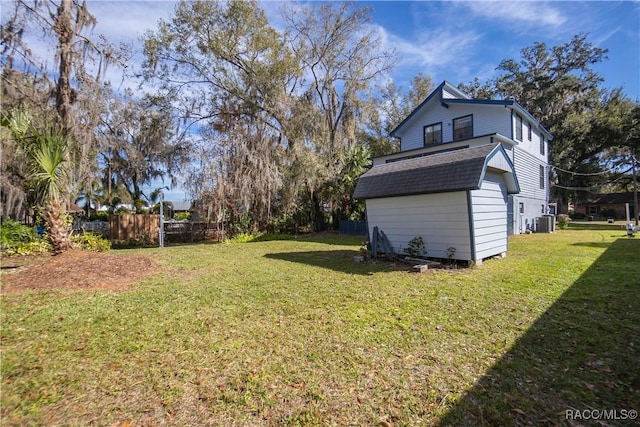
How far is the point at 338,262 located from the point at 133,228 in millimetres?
13245

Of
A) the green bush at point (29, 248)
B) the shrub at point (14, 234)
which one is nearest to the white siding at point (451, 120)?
the green bush at point (29, 248)

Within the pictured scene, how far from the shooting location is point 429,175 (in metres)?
7.62

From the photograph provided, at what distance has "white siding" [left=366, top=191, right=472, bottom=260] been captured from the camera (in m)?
7.12

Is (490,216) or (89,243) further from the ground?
(490,216)

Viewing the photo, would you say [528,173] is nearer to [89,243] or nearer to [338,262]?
[338,262]

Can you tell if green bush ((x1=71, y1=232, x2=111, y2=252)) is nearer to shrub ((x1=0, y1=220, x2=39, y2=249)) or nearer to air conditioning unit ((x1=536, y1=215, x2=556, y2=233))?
shrub ((x1=0, y1=220, x2=39, y2=249))

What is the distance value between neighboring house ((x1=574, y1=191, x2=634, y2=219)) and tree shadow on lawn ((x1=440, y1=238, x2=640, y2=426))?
1768 inches

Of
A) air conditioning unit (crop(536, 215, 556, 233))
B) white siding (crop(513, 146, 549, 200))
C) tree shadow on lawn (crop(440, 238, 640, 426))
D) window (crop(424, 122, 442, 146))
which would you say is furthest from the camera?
window (crop(424, 122, 442, 146))

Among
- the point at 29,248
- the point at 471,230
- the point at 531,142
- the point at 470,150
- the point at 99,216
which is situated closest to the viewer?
the point at 471,230

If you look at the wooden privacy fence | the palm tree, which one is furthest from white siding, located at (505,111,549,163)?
the wooden privacy fence

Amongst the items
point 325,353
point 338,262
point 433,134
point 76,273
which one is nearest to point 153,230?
point 76,273

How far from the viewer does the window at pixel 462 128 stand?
51.9 feet

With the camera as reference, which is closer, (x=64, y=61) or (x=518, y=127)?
(x=64, y=61)

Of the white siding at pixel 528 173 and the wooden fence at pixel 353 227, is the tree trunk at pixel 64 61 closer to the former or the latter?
the wooden fence at pixel 353 227
